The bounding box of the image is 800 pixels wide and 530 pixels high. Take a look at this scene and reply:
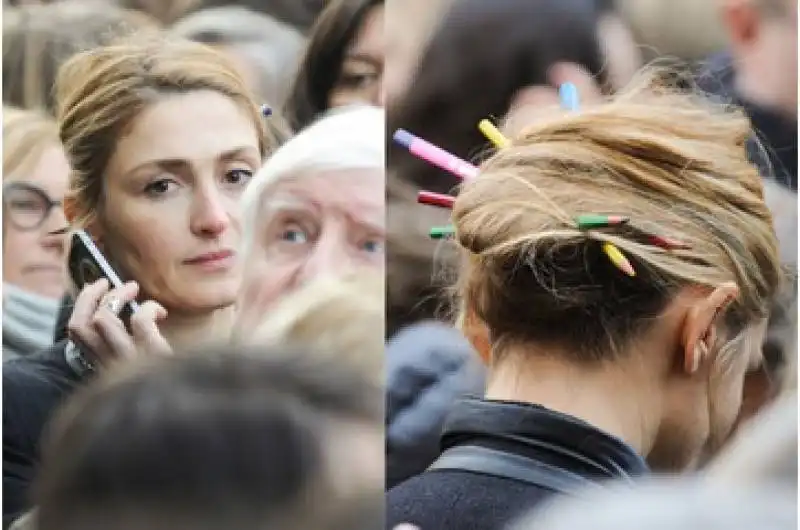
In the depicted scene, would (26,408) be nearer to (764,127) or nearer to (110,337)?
(110,337)

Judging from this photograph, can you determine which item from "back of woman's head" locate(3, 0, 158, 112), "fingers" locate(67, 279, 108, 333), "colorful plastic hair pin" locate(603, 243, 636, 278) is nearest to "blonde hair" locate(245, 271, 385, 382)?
"fingers" locate(67, 279, 108, 333)

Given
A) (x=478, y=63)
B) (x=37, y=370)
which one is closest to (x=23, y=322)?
(x=37, y=370)

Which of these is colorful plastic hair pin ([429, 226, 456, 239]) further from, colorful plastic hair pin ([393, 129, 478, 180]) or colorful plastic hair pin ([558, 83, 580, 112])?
colorful plastic hair pin ([558, 83, 580, 112])

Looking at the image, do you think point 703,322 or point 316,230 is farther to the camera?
point 316,230

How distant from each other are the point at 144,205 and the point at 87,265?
118 millimetres

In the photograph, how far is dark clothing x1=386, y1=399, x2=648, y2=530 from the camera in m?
1.56

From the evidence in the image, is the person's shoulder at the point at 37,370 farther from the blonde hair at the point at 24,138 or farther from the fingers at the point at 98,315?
the blonde hair at the point at 24,138

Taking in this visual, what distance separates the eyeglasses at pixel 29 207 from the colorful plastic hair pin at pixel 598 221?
0.74 meters

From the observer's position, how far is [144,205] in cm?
171

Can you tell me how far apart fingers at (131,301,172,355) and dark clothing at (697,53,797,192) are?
32.7 inches

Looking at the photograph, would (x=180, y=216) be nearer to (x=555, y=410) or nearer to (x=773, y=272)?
(x=555, y=410)

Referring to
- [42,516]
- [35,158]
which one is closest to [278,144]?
[35,158]

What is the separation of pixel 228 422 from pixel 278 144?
1.33ft

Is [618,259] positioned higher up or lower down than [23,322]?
higher up
